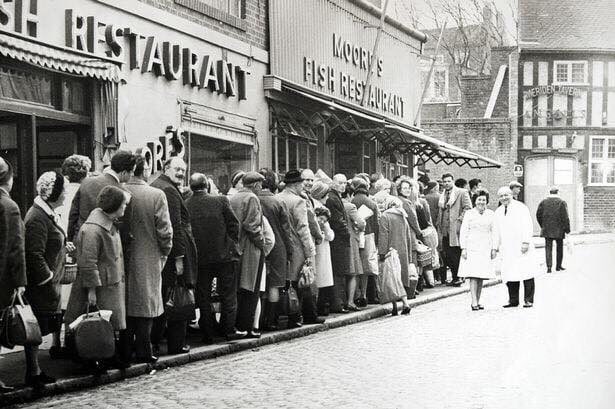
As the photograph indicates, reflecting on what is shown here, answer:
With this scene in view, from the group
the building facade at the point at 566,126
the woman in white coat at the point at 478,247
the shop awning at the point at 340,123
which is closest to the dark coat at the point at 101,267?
the woman in white coat at the point at 478,247

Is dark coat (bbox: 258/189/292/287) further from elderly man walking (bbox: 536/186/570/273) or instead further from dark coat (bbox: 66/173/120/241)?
elderly man walking (bbox: 536/186/570/273)

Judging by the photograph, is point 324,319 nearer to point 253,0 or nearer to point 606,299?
point 606,299

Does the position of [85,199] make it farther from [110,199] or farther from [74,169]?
[110,199]

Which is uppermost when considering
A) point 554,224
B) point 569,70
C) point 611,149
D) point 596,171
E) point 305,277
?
point 569,70

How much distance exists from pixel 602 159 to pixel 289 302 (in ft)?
119

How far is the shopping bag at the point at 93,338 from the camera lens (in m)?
8.82

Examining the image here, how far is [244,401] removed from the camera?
8.16 metres

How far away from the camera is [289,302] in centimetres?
1286

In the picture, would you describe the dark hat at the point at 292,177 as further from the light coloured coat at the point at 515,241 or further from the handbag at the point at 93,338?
the handbag at the point at 93,338

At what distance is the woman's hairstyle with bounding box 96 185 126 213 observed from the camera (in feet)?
30.1

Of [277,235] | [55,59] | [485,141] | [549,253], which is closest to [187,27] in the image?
[55,59]

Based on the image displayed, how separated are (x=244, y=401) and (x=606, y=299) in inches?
369

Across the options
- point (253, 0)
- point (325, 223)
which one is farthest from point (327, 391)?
point (253, 0)

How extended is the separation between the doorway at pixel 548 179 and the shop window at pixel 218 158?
1102 inches
